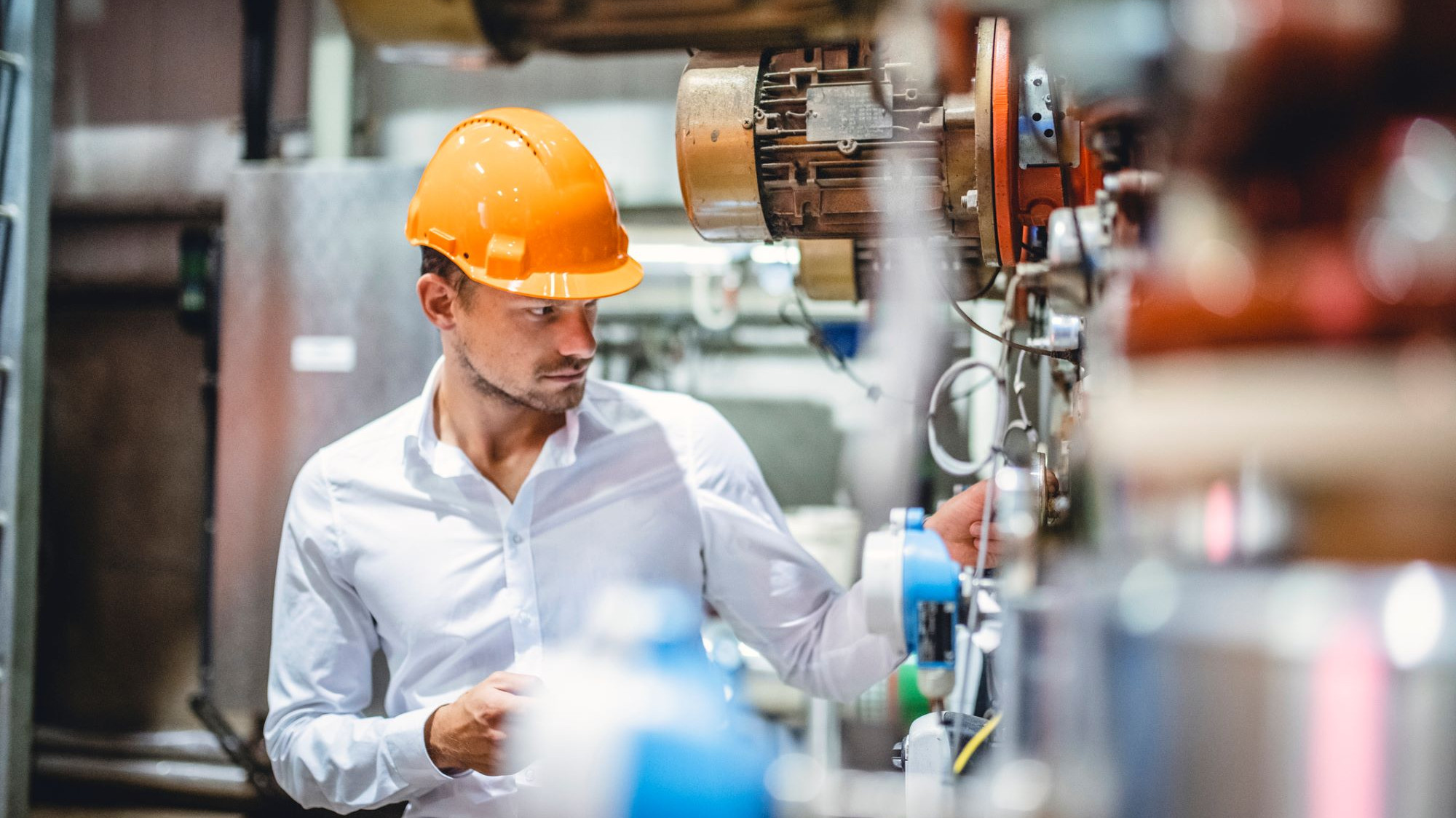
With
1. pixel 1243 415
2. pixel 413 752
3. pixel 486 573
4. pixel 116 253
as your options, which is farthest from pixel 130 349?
pixel 1243 415

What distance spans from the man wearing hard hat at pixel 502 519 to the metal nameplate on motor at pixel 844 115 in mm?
428

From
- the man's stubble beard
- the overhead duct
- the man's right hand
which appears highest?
the overhead duct

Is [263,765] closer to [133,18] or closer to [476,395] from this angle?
[476,395]

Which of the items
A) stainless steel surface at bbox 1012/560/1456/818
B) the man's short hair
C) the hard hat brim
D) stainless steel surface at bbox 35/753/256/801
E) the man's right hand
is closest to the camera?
stainless steel surface at bbox 1012/560/1456/818

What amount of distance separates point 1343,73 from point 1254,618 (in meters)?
0.26

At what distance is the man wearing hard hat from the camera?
1.56 meters

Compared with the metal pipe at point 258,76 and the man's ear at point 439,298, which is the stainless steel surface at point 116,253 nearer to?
the metal pipe at point 258,76

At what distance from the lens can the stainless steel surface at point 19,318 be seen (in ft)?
8.84

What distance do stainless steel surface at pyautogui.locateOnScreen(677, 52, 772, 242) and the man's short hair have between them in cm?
44

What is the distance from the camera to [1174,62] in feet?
1.77

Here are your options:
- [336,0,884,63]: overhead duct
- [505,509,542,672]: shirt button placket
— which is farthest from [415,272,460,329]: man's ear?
[336,0,884,63]: overhead duct

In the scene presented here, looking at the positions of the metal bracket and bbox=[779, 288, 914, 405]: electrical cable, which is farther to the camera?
bbox=[779, 288, 914, 405]: electrical cable

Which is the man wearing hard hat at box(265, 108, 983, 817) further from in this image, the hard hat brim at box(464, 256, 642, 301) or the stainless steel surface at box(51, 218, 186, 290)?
the stainless steel surface at box(51, 218, 186, 290)

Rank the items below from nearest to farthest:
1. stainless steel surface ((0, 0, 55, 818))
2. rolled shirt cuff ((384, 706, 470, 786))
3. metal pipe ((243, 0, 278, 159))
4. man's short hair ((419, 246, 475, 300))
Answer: rolled shirt cuff ((384, 706, 470, 786)) → man's short hair ((419, 246, 475, 300)) → stainless steel surface ((0, 0, 55, 818)) → metal pipe ((243, 0, 278, 159))
